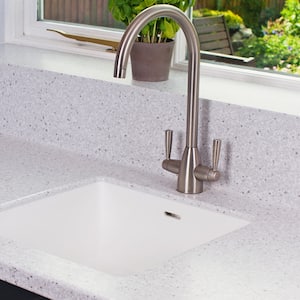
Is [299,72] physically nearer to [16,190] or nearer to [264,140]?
[264,140]

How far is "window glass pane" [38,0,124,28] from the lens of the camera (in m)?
2.62

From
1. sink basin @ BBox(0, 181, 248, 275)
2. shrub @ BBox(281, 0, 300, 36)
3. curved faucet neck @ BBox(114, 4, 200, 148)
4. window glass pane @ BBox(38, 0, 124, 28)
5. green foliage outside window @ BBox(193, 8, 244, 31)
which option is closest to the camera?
curved faucet neck @ BBox(114, 4, 200, 148)

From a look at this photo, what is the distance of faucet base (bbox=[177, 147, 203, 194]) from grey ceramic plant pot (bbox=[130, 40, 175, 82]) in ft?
1.03

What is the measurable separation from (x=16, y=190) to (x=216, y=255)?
56cm

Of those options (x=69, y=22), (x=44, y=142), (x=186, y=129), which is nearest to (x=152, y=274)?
(x=186, y=129)

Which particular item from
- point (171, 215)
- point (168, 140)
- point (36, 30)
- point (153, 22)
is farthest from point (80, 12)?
point (171, 215)

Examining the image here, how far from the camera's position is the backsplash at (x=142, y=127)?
1938 millimetres

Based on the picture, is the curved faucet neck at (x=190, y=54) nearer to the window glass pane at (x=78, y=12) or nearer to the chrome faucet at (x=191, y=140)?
the chrome faucet at (x=191, y=140)

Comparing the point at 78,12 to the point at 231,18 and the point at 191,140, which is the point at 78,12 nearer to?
the point at 231,18

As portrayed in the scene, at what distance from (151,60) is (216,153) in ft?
1.21

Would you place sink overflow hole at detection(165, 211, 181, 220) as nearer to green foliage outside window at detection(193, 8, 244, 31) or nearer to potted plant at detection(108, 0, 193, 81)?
potted plant at detection(108, 0, 193, 81)

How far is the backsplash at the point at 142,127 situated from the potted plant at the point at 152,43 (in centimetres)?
8

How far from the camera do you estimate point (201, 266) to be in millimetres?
1601

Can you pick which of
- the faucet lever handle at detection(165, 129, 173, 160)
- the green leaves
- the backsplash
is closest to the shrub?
the green leaves
